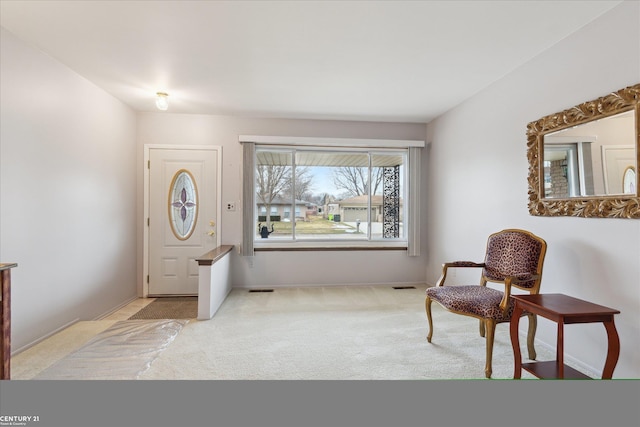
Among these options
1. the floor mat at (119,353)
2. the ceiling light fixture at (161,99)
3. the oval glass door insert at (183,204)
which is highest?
the ceiling light fixture at (161,99)

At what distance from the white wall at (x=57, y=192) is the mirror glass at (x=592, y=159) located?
4.36 m

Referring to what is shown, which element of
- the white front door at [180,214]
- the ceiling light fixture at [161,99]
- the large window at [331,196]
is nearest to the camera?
the ceiling light fixture at [161,99]

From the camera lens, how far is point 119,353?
2387mm

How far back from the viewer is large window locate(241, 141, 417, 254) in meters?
4.50

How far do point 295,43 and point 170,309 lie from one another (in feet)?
10.8

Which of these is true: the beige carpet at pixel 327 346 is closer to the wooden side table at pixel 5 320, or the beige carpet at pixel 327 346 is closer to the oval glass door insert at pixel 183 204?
the wooden side table at pixel 5 320

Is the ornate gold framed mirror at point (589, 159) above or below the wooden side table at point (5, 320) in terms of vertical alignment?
above

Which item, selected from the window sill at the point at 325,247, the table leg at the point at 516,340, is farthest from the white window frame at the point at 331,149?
the table leg at the point at 516,340

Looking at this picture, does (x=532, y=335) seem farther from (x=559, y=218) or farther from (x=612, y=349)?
(x=559, y=218)

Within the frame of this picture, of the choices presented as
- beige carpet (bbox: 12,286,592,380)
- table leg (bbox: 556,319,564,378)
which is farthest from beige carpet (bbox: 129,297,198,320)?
table leg (bbox: 556,319,564,378)

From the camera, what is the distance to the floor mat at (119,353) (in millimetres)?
2090

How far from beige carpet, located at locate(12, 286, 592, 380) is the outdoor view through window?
1.28 m

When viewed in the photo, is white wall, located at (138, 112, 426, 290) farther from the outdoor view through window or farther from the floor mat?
the floor mat
